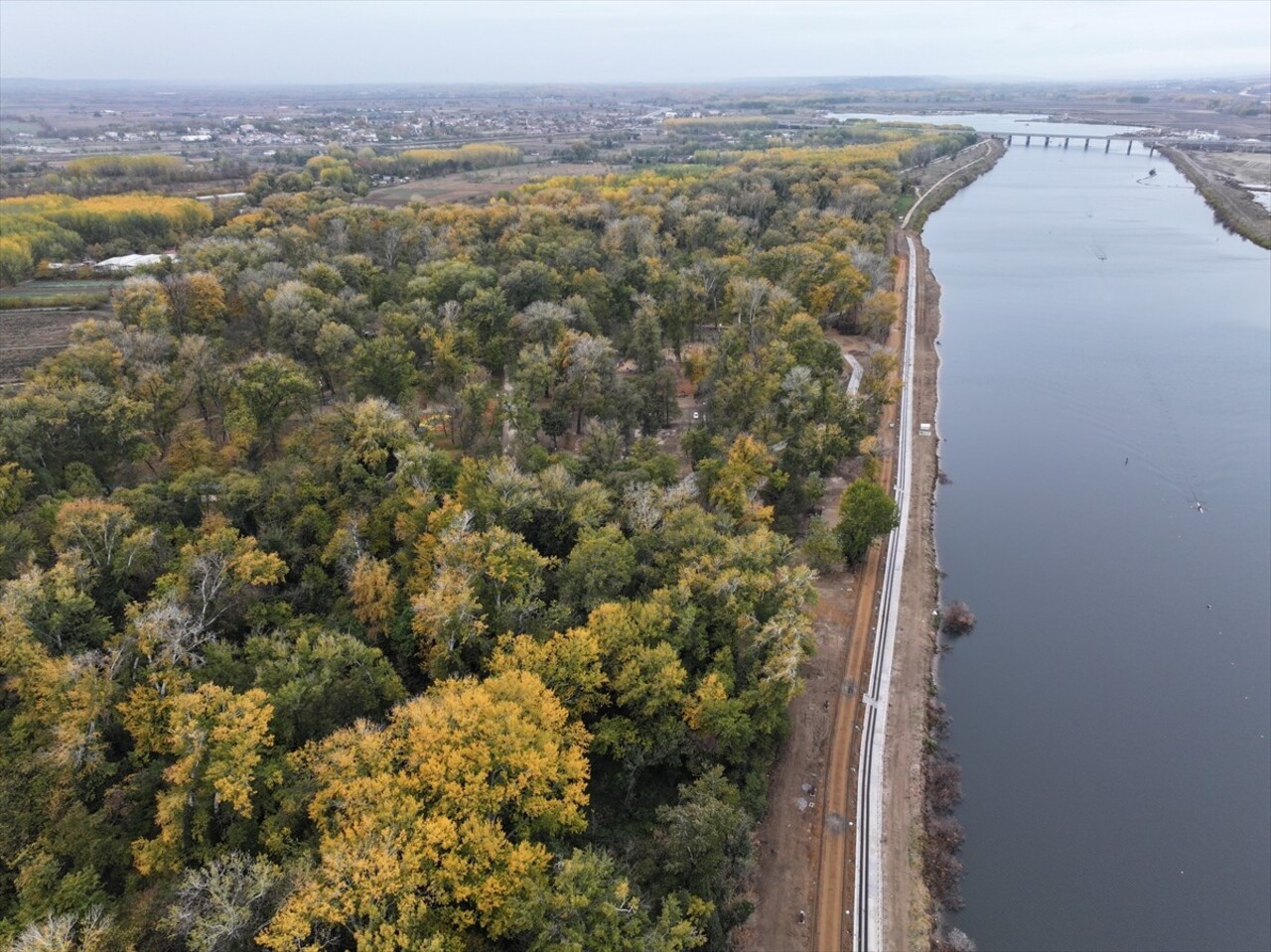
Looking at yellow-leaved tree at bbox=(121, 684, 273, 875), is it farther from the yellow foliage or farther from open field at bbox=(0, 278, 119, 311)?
open field at bbox=(0, 278, 119, 311)

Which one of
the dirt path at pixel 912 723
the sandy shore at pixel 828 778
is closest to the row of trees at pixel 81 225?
the sandy shore at pixel 828 778

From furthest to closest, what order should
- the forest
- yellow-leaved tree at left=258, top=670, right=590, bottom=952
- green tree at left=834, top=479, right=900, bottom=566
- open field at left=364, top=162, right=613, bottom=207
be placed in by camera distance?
open field at left=364, top=162, right=613, bottom=207, green tree at left=834, top=479, right=900, bottom=566, the forest, yellow-leaved tree at left=258, top=670, right=590, bottom=952

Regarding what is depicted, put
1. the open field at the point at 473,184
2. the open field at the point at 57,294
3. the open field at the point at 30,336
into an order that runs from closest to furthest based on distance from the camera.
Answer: the open field at the point at 30,336 → the open field at the point at 57,294 → the open field at the point at 473,184

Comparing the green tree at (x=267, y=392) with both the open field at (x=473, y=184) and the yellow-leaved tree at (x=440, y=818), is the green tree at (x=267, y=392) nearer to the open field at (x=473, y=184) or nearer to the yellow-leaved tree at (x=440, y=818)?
the yellow-leaved tree at (x=440, y=818)

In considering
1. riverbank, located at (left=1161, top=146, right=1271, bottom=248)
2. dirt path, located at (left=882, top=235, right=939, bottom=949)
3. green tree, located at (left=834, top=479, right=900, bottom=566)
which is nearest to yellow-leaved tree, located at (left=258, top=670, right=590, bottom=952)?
dirt path, located at (left=882, top=235, right=939, bottom=949)

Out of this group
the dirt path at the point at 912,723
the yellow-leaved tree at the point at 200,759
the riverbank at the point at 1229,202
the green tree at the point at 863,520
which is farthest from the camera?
the riverbank at the point at 1229,202

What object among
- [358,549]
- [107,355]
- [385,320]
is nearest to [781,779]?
[358,549]
